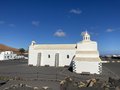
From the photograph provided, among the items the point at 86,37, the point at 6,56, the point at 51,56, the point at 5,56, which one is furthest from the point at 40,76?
the point at 6,56

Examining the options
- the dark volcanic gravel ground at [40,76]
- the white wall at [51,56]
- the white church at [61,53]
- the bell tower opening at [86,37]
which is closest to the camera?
the dark volcanic gravel ground at [40,76]

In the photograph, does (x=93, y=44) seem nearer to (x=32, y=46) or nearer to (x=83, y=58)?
(x=83, y=58)

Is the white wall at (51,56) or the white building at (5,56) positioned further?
the white building at (5,56)

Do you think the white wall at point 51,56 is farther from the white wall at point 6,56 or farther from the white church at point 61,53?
the white wall at point 6,56

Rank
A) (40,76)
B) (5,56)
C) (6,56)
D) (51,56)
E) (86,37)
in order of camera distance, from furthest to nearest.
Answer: (6,56) → (5,56) → (51,56) → (86,37) → (40,76)

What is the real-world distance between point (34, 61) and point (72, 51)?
37.1ft

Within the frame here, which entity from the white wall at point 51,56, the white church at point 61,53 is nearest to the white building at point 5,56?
the white church at point 61,53

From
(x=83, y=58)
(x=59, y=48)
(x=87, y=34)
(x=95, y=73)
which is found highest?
(x=87, y=34)

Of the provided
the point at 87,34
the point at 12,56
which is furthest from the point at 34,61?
the point at 12,56

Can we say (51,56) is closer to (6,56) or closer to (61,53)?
(61,53)

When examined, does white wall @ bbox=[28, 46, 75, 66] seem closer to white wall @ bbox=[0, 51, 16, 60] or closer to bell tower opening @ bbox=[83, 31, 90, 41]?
bell tower opening @ bbox=[83, 31, 90, 41]

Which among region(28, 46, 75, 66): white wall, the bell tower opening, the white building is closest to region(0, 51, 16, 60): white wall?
the white building

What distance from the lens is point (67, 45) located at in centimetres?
4691

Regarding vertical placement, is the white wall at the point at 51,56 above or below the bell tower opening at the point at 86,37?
below
